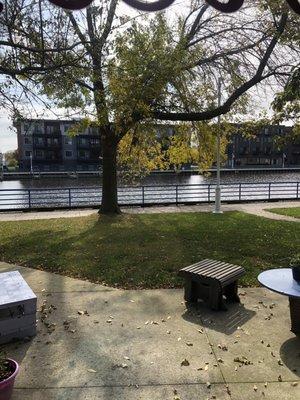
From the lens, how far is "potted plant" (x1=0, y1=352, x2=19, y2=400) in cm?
341

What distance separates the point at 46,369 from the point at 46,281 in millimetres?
3141

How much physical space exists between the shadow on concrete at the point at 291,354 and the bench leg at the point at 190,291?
1574 mm

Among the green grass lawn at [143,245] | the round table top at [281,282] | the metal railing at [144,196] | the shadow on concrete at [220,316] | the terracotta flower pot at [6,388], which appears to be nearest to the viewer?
the terracotta flower pot at [6,388]

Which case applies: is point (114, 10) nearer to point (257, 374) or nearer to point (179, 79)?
point (179, 79)

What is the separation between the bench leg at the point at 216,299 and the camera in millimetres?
5705

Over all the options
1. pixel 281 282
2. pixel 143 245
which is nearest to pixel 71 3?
pixel 281 282

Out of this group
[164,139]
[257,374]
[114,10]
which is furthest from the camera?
[164,139]

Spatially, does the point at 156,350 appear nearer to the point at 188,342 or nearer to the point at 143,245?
the point at 188,342

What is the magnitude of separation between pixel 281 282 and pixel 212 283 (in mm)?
1098

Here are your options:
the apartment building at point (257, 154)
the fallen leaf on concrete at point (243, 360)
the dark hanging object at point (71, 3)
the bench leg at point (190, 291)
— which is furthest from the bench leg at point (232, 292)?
the apartment building at point (257, 154)

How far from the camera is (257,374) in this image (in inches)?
162

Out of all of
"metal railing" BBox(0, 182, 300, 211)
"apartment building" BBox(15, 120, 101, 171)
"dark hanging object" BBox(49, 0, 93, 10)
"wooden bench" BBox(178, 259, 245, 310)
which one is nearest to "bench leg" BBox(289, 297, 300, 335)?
"wooden bench" BBox(178, 259, 245, 310)

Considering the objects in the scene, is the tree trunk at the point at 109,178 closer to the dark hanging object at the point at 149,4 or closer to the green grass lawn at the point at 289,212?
the green grass lawn at the point at 289,212

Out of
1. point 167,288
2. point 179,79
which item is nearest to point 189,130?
point 179,79
